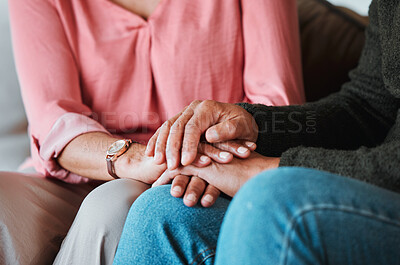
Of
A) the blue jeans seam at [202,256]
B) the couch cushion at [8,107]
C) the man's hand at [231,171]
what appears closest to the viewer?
the blue jeans seam at [202,256]

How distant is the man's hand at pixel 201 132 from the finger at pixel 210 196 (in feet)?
0.19

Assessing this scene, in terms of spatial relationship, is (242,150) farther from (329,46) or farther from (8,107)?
(8,107)

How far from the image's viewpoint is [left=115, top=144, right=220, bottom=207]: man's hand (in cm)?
64

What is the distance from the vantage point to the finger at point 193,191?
62cm

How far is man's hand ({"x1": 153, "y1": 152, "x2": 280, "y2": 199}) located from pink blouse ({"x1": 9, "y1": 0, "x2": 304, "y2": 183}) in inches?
12.4

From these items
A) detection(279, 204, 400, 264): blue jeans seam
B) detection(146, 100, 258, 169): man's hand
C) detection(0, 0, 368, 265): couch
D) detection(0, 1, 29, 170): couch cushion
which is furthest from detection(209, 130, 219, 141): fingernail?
detection(0, 1, 29, 170): couch cushion

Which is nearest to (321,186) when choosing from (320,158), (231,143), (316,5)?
(320,158)

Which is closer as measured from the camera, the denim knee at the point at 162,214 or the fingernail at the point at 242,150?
the denim knee at the point at 162,214

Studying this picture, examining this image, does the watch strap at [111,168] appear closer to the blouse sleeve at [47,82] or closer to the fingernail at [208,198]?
the blouse sleeve at [47,82]

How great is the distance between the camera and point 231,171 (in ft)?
2.27

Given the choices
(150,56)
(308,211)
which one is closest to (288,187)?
(308,211)

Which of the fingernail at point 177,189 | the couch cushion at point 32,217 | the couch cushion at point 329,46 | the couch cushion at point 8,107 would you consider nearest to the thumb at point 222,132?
the fingernail at point 177,189

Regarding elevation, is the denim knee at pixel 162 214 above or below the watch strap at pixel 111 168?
above

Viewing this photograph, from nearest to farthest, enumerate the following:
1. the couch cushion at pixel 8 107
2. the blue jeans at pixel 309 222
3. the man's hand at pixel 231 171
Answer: the blue jeans at pixel 309 222, the man's hand at pixel 231 171, the couch cushion at pixel 8 107
